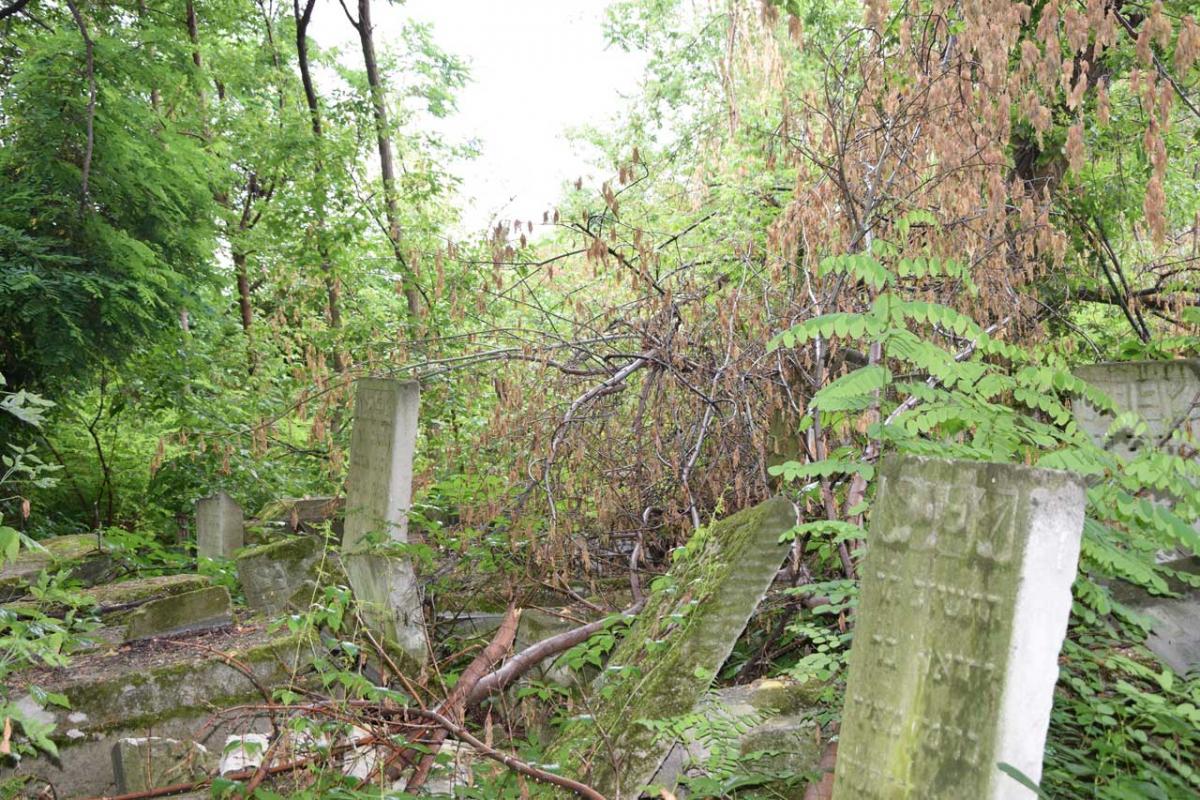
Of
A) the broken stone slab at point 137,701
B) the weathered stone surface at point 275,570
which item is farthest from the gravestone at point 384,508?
the broken stone slab at point 137,701

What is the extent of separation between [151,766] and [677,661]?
7.82 feet

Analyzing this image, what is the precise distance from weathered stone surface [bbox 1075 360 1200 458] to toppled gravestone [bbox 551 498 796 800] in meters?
1.86

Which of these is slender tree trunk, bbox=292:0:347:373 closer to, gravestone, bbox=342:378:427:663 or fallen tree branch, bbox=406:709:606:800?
gravestone, bbox=342:378:427:663

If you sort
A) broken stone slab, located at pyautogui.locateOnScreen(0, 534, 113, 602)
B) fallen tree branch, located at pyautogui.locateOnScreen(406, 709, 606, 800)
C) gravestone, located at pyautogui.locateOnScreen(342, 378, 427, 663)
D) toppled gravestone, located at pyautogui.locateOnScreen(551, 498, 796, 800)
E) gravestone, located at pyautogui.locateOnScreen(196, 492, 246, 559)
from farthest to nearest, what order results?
1. gravestone, located at pyautogui.locateOnScreen(196, 492, 246, 559)
2. broken stone slab, located at pyautogui.locateOnScreen(0, 534, 113, 602)
3. gravestone, located at pyautogui.locateOnScreen(342, 378, 427, 663)
4. toppled gravestone, located at pyautogui.locateOnScreen(551, 498, 796, 800)
5. fallen tree branch, located at pyautogui.locateOnScreen(406, 709, 606, 800)

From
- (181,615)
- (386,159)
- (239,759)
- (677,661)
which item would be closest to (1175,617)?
(677,661)

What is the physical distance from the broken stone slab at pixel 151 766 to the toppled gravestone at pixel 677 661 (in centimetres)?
159

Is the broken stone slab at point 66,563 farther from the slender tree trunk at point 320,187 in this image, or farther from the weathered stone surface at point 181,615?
the slender tree trunk at point 320,187

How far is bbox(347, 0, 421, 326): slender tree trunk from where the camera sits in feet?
36.3

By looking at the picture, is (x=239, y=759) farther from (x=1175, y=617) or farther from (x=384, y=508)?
(x=1175, y=617)

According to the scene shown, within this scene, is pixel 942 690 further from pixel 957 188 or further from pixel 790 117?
pixel 790 117

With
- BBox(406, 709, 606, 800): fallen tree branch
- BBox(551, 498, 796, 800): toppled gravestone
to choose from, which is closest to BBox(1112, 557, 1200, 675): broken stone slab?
BBox(551, 498, 796, 800): toppled gravestone

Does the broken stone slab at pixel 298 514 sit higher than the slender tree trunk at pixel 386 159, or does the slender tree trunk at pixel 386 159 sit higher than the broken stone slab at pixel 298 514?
the slender tree trunk at pixel 386 159

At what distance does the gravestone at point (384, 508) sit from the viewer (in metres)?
5.68

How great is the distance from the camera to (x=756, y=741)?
135 inches
